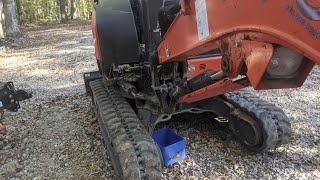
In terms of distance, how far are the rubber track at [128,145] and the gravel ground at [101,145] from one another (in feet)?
1.46

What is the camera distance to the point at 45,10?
106 feet

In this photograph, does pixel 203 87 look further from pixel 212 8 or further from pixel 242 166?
pixel 242 166

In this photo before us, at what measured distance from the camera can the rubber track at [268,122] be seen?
3.53 metres

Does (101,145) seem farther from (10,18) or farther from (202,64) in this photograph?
(10,18)

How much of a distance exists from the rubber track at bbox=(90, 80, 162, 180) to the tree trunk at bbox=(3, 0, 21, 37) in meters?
11.0

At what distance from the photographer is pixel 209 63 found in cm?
347

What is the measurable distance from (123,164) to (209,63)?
4.22ft

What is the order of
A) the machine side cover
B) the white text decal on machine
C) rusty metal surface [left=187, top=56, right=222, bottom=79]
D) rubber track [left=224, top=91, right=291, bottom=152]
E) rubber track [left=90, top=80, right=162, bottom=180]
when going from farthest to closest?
the machine side cover < rubber track [left=224, top=91, right=291, bottom=152] < rusty metal surface [left=187, top=56, right=222, bottom=79] < rubber track [left=90, top=80, right=162, bottom=180] < the white text decal on machine

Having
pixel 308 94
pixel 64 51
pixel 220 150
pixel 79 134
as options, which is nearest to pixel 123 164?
pixel 220 150

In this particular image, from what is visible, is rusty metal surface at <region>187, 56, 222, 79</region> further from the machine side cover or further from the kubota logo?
the kubota logo

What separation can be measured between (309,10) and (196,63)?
2.08 meters

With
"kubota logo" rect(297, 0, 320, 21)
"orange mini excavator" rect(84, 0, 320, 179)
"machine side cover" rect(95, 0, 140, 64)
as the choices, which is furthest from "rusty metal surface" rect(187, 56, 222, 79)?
"kubota logo" rect(297, 0, 320, 21)

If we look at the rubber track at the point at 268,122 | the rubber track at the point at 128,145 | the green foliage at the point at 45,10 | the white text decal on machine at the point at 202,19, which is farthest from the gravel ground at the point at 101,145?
the green foliage at the point at 45,10

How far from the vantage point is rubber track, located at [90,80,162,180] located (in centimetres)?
280
